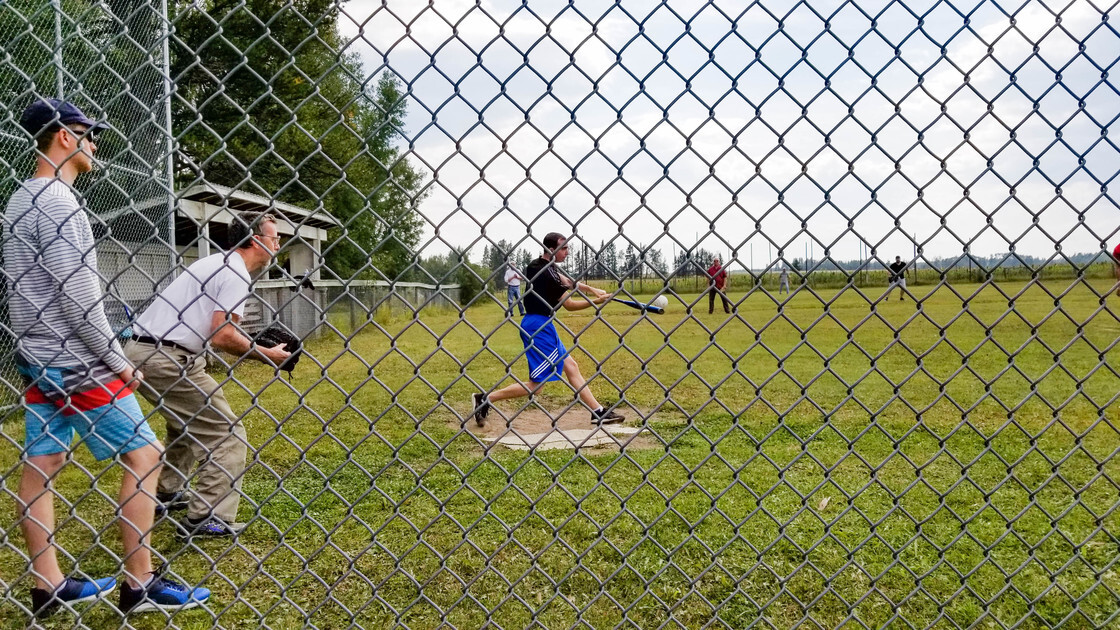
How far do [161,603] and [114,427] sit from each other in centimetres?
74

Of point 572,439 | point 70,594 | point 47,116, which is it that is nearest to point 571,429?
point 572,439

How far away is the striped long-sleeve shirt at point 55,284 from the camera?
2234mm

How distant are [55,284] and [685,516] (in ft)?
10.5

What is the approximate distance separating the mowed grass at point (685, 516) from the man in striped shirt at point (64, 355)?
0.15m

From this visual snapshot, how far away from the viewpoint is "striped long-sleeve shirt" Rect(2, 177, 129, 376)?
223 cm

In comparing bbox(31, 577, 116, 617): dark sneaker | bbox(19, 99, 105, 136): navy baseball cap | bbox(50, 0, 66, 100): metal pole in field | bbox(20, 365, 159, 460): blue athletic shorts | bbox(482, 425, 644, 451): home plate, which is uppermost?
bbox(50, 0, 66, 100): metal pole in field

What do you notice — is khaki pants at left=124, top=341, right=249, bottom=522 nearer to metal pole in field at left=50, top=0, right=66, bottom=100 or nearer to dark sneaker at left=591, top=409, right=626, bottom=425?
metal pole in field at left=50, top=0, right=66, bottom=100

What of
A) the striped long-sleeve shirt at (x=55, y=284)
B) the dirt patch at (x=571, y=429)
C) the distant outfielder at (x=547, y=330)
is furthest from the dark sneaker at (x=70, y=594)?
the dirt patch at (x=571, y=429)

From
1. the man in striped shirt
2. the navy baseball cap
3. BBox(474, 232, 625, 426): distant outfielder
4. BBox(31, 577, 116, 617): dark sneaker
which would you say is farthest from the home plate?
the navy baseball cap

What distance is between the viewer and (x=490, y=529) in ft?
13.1

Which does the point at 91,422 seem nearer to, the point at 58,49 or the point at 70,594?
the point at 70,594

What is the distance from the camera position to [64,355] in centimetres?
242

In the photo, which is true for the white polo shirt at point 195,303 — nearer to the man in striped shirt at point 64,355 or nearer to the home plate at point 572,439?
the man in striped shirt at point 64,355

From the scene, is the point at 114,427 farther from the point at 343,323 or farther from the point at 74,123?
the point at 343,323
